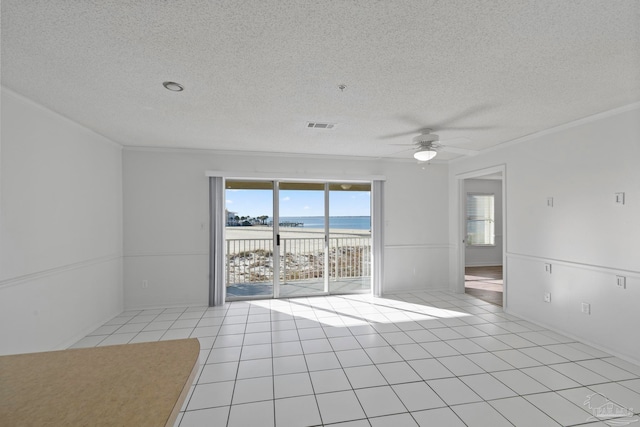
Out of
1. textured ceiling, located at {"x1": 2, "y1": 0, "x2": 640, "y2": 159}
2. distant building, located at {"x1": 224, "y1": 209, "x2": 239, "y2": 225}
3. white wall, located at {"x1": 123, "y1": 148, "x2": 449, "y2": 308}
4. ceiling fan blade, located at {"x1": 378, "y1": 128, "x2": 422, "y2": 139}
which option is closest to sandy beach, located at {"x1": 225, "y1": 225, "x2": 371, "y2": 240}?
distant building, located at {"x1": 224, "y1": 209, "x2": 239, "y2": 225}

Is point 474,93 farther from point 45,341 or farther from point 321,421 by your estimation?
point 45,341

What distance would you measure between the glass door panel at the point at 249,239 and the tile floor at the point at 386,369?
107cm

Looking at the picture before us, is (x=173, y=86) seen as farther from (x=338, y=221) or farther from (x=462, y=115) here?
(x=338, y=221)

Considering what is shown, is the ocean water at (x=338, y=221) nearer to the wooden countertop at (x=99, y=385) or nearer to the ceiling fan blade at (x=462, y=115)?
the ceiling fan blade at (x=462, y=115)

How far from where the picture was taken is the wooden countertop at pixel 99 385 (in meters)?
0.65

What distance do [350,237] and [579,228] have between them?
334 centimetres

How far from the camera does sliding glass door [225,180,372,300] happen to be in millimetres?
4844

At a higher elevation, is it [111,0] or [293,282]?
[111,0]

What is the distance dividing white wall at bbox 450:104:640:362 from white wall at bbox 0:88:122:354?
5.69 meters

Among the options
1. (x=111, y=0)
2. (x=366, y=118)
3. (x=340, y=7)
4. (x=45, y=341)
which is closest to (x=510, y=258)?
(x=366, y=118)

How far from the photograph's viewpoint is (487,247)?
7.61 metres

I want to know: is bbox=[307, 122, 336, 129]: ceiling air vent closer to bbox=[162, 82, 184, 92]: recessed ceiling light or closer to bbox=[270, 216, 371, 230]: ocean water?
bbox=[162, 82, 184, 92]: recessed ceiling light

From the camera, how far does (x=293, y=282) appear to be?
18.2 ft

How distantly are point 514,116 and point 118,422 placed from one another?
3.84 m
